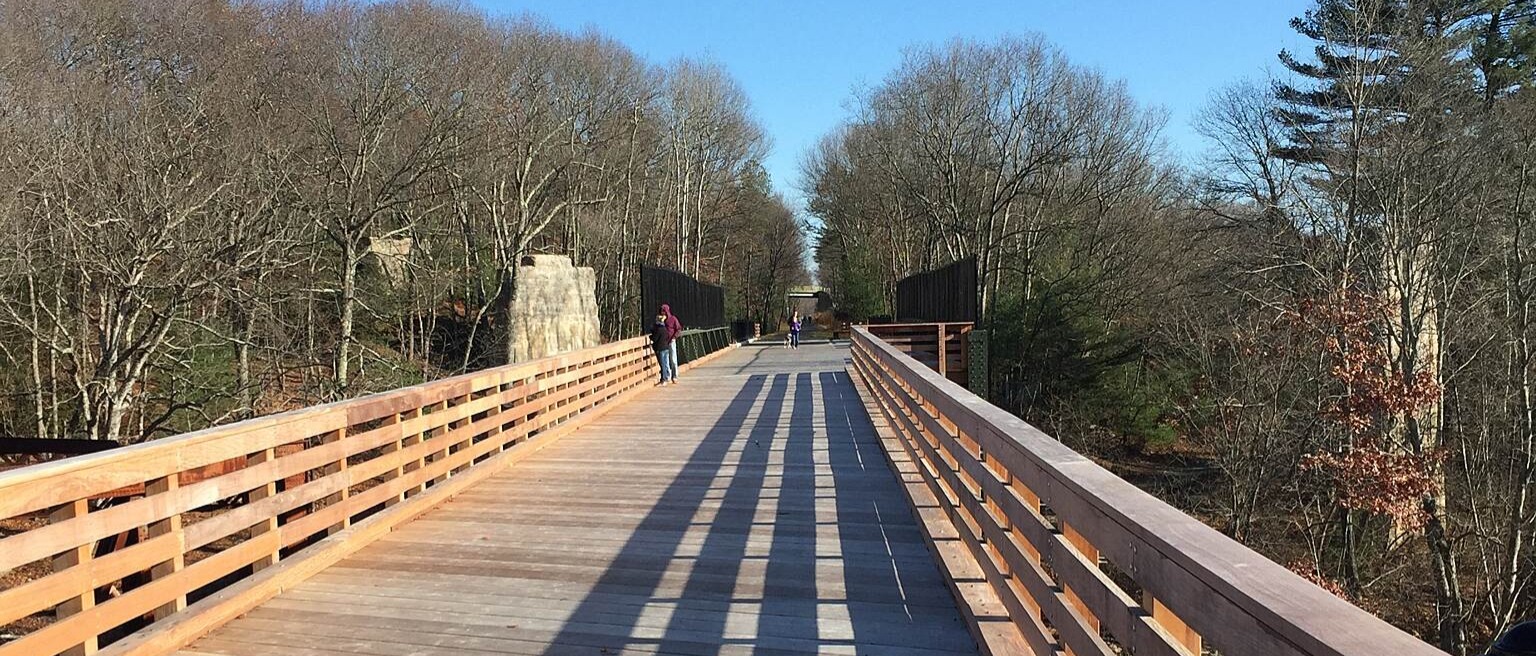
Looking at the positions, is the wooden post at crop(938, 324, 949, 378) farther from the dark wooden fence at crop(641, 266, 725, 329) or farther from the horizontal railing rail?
the dark wooden fence at crop(641, 266, 725, 329)

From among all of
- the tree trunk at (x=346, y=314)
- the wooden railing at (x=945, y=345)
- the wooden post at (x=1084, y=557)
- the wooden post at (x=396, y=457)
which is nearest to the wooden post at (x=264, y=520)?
the wooden post at (x=396, y=457)

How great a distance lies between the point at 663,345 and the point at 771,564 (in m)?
11.4

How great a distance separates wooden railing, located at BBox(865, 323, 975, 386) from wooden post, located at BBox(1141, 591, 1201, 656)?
652 inches

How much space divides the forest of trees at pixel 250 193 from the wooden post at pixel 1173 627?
1216 cm

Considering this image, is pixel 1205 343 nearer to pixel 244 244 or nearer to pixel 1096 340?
pixel 1096 340

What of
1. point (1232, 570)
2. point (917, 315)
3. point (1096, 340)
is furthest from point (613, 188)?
point (1232, 570)

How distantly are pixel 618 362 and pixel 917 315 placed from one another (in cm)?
1371

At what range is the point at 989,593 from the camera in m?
4.40

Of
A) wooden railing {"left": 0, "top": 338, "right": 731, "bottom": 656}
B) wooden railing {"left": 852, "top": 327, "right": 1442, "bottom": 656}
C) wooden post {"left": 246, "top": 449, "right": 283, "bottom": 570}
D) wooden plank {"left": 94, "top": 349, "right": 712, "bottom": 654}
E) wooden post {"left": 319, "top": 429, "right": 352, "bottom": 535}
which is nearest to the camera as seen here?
wooden railing {"left": 852, "top": 327, "right": 1442, "bottom": 656}

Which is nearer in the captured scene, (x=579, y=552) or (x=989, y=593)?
(x=989, y=593)

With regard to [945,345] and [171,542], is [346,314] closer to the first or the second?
[945,345]

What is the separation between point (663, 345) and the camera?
54.1ft

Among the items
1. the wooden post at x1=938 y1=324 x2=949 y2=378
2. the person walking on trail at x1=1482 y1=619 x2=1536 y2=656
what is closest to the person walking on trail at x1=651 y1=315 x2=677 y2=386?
the wooden post at x1=938 y1=324 x2=949 y2=378

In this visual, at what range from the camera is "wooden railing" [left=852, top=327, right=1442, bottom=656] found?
174cm
